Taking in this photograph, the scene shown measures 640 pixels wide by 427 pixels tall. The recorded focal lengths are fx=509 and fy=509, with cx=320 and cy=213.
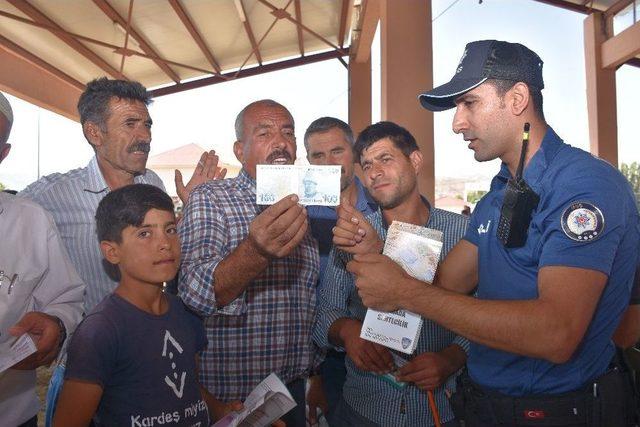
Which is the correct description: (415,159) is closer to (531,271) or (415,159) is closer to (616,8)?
(531,271)

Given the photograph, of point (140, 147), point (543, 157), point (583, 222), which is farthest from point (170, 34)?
point (583, 222)

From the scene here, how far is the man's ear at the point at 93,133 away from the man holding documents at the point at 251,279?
0.66 meters

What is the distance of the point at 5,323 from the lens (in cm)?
175

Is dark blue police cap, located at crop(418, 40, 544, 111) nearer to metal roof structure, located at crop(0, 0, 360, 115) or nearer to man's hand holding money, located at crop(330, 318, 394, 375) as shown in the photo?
man's hand holding money, located at crop(330, 318, 394, 375)

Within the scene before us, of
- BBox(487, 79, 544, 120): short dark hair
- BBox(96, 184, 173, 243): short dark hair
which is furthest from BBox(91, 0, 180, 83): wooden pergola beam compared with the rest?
BBox(487, 79, 544, 120): short dark hair

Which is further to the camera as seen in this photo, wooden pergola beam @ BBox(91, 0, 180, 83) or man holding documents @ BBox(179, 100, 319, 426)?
wooden pergola beam @ BBox(91, 0, 180, 83)

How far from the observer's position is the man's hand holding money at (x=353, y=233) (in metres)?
1.82

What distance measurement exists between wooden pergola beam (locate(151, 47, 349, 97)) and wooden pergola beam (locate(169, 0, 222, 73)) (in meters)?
0.71

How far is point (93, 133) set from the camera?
245 cm

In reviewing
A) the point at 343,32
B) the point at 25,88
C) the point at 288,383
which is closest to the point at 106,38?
the point at 25,88

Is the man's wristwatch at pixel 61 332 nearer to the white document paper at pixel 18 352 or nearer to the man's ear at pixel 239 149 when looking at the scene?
the white document paper at pixel 18 352

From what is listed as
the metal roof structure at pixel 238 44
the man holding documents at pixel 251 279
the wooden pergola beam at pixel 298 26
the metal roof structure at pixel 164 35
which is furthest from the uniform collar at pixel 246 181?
the wooden pergola beam at pixel 298 26

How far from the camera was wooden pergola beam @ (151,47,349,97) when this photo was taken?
39.1ft

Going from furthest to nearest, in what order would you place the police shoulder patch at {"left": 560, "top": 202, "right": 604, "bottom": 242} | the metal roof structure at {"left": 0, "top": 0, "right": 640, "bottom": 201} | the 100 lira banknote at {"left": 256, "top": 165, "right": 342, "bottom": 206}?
1. the metal roof structure at {"left": 0, "top": 0, "right": 640, "bottom": 201}
2. the 100 lira banknote at {"left": 256, "top": 165, "right": 342, "bottom": 206}
3. the police shoulder patch at {"left": 560, "top": 202, "right": 604, "bottom": 242}
